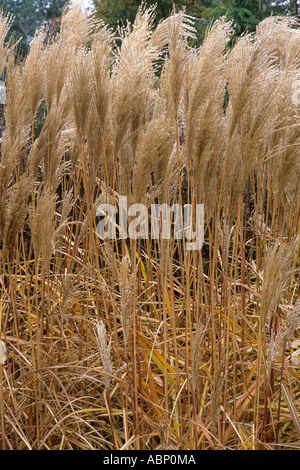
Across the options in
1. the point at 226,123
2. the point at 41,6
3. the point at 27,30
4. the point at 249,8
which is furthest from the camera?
the point at 41,6

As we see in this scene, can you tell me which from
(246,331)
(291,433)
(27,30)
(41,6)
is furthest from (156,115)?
(41,6)

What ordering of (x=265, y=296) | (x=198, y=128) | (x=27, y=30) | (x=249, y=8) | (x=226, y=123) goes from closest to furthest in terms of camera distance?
(x=265, y=296) < (x=198, y=128) < (x=226, y=123) < (x=249, y=8) < (x=27, y=30)

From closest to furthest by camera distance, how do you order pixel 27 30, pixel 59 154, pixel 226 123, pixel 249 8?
pixel 226 123 < pixel 59 154 < pixel 249 8 < pixel 27 30

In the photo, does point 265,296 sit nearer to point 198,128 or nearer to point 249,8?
point 198,128

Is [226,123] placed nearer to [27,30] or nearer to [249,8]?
[249,8]

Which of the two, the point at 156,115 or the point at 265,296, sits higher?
the point at 156,115

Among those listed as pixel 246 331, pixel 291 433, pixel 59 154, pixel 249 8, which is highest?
pixel 249 8

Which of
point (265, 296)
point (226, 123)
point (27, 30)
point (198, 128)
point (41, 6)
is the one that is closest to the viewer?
point (265, 296)

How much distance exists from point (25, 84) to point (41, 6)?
26.3m

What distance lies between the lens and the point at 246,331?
7.14 feet

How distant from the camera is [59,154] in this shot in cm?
206
